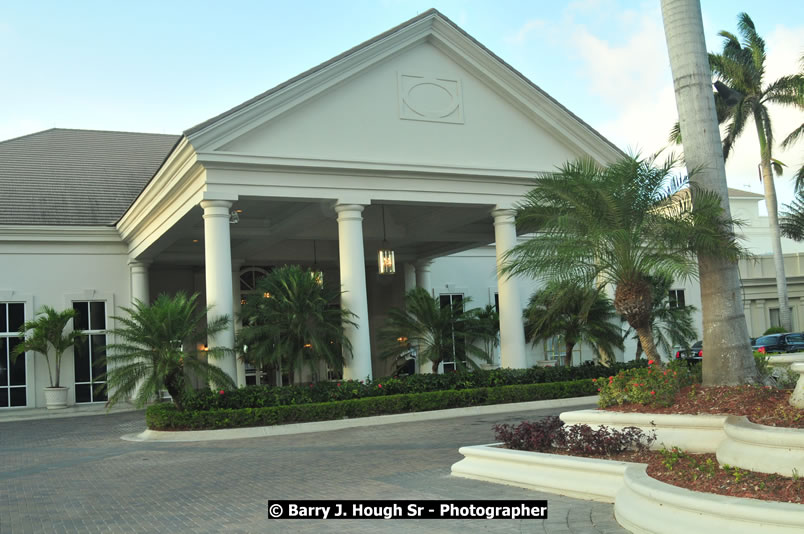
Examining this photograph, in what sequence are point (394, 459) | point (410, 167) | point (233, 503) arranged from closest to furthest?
1. point (233, 503)
2. point (394, 459)
3. point (410, 167)

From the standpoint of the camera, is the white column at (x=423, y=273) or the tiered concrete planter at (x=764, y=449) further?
the white column at (x=423, y=273)

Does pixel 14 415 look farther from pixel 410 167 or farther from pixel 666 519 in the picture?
pixel 666 519

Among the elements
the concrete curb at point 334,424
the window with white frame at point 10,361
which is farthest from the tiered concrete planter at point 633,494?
the window with white frame at point 10,361

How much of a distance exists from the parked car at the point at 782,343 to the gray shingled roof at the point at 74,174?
2229 cm

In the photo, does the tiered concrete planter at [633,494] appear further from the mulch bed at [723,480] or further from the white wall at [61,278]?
the white wall at [61,278]

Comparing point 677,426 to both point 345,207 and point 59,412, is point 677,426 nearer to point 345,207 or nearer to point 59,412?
point 345,207

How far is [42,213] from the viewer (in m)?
27.2

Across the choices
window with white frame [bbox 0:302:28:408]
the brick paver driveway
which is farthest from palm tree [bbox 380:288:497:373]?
window with white frame [bbox 0:302:28:408]

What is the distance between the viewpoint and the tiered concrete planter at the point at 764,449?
659 cm

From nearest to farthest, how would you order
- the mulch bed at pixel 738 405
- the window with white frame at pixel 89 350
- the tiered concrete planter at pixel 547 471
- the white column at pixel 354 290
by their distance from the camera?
the mulch bed at pixel 738 405 < the tiered concrete planter at pixel 547 471 < the white column at pixel 354 290 < the window with white frame at pixel 89 350

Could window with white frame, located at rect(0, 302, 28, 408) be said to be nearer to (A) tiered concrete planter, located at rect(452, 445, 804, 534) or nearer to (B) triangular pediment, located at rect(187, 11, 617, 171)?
(B) triangular pediment, located at rect(187, 11, 617, 171)

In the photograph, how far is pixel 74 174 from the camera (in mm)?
30250

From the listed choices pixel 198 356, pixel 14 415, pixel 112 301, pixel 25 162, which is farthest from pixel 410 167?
pixel 25 162

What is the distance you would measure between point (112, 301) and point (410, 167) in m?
13.3
